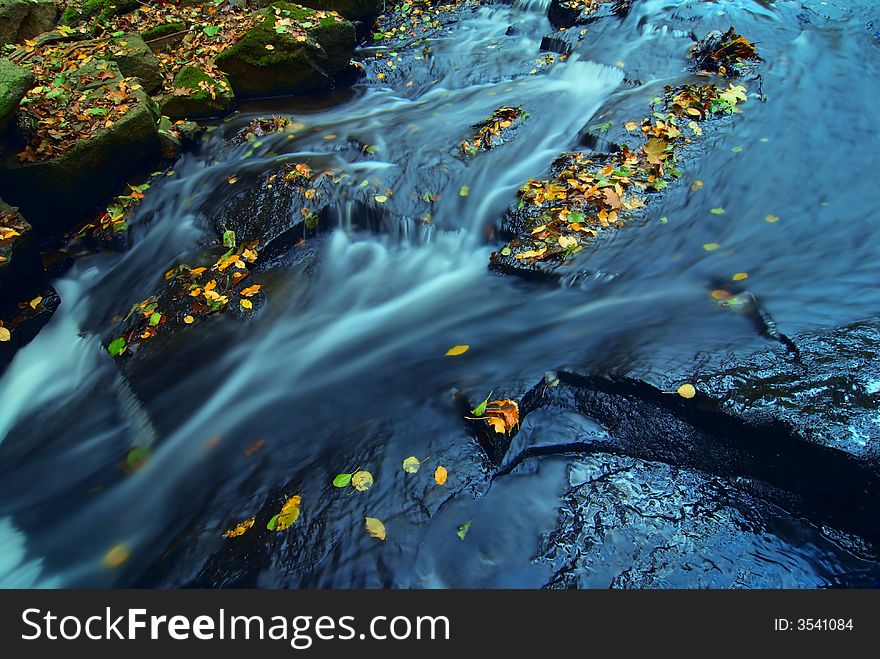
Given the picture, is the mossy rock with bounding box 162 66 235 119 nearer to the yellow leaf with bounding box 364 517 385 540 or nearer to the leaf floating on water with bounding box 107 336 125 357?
the leaf floating on water with bounding box 107 336 125 357

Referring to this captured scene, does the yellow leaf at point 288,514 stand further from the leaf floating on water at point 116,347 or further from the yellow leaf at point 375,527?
the leaf floating on water at point 116,347

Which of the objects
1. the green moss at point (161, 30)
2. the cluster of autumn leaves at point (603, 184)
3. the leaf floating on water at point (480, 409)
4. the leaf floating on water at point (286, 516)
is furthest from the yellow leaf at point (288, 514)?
the green moss at point (161, 30)

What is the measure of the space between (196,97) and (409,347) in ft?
19.5

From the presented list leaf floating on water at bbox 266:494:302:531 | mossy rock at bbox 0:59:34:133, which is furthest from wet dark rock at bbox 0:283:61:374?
leaf floating on water at bbox 266:494:302:531

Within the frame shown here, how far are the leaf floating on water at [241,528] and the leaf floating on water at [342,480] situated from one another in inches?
20.6

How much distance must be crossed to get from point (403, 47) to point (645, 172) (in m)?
6.90

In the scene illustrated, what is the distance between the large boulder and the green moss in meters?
1.57

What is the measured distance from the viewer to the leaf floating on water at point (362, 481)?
325cm

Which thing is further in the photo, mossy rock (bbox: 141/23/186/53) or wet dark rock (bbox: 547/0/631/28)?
wet dark rock (bbox: 547/0/631/28)

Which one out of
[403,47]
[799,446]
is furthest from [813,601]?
[403,47]

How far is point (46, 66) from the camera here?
7219 mm

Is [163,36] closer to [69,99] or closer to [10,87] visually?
[69,99]

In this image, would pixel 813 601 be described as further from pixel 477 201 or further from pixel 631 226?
pixel 477 201

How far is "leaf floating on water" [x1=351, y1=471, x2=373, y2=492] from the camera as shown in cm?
325
